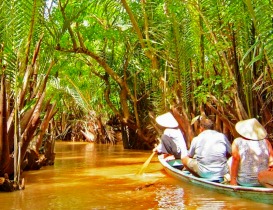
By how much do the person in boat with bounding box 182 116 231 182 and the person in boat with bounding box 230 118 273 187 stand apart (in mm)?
901

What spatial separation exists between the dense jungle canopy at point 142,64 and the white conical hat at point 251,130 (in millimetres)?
784

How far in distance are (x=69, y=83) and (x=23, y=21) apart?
10409 millimetres

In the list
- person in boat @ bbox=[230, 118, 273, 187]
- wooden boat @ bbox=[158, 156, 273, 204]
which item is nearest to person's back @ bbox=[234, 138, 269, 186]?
person in boat @ bbox=[230, 118, 273, 187]

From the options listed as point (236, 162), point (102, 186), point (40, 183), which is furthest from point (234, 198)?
point (40, 183)

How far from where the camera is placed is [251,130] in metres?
5.73

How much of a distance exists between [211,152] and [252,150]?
1.06m

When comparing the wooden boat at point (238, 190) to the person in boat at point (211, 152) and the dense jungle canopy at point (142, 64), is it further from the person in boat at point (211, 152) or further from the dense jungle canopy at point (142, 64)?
the dense jungle canopy at point (142, 64)

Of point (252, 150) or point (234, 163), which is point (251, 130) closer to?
point (252, 150)

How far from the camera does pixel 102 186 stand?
7.57 meters

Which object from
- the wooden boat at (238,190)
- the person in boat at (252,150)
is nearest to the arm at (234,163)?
the person in boat at (252,150)

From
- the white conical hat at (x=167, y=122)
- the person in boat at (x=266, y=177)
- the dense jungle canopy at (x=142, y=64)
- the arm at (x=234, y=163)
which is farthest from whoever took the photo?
the white conical hat at (x=167, y=122)

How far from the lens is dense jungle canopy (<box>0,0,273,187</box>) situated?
6.61 metres

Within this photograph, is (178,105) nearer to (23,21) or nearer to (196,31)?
(196,31)

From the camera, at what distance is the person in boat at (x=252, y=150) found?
5.72 m
